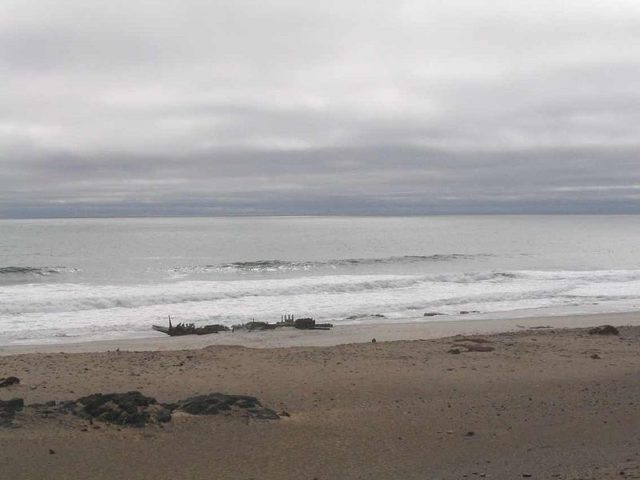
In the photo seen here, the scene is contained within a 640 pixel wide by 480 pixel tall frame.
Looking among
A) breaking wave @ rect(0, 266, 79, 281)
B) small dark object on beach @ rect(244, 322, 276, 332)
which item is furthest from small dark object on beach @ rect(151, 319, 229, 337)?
breaking wave @ rect(0, 266, 79, 281)

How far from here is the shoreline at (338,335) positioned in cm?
1452

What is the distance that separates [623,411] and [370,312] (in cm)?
1427

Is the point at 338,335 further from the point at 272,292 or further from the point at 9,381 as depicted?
the point at 272,292

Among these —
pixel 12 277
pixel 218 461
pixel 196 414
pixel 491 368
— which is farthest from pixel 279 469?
pixel 12 277

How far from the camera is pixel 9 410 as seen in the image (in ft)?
23.8

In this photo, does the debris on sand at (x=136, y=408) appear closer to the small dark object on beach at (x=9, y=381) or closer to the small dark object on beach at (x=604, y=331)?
the small dark object on beach at (x=9, y=381)

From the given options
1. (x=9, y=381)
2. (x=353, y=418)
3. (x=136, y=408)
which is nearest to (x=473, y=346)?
(x=353, y=418)

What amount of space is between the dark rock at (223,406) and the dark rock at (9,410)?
5.43ft

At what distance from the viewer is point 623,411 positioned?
7691 millimetres

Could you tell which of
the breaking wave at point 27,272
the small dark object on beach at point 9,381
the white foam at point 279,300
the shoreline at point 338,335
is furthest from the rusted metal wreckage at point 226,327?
the breaking wave at point 27,272

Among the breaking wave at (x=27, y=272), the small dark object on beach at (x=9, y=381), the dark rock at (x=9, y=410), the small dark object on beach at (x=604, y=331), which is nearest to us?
the dark rock at (x=9, y=410)

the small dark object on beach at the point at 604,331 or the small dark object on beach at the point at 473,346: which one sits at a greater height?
the small dark object on beach at the point at 473,346

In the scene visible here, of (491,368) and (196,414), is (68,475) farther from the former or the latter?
(491,368)

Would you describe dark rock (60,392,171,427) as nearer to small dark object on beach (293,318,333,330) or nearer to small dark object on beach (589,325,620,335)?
small dark object on beach (293,318,333,330)
